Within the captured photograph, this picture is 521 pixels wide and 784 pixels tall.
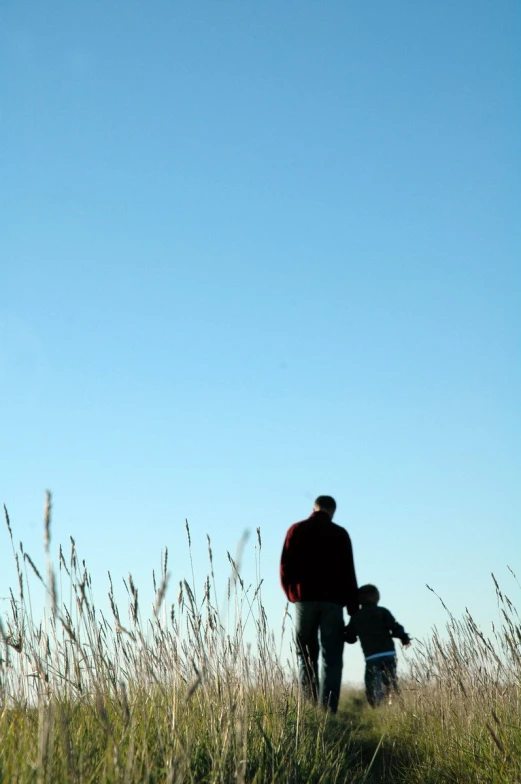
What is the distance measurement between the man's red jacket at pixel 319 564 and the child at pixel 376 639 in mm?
1344

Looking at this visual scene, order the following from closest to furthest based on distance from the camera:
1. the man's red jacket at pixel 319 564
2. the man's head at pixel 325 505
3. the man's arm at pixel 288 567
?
the man's red jacket at pixel 319 564 < the man's arm at pixel 288 567 < the man's head at pixel 325 505

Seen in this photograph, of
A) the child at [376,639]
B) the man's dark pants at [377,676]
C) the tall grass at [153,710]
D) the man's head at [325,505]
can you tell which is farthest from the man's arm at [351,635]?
the tall grass at [153,710]

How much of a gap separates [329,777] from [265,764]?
45cm

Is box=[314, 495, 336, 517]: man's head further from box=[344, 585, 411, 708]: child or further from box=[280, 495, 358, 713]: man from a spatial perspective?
box=[344, 585, 411, 708]: child

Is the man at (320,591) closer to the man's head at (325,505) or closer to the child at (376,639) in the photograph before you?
the man's head at (325,505)

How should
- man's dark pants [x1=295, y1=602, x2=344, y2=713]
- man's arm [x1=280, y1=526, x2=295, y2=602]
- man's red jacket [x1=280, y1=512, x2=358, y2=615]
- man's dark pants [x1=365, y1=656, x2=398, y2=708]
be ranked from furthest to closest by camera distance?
1. man's dark pants [x1=365, y1=656, x2=398, y2=708]
2. man's arm [x1=280, y1=526, x2=295, y2=602]
3. man's red jacket [x1=280, y1=512, x2=358, y2=615]
4. man's dark pants [x1=295, y1=602, x2=344, y2=713]

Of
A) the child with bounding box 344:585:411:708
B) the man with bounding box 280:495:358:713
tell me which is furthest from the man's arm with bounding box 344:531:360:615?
the child with bounding box 344:585:411:708

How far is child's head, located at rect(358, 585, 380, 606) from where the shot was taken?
823 cm

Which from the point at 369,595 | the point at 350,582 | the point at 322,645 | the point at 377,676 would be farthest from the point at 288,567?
the point at 377,676

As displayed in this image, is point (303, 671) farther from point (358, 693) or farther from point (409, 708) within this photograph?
point (358, 693)

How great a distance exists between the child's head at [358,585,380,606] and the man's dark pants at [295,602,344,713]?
1.63m

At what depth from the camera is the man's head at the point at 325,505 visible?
7000 mm

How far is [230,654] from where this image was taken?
379 cm

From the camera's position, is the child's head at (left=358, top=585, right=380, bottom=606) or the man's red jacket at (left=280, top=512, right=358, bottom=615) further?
the child's head at (left=358, top=585, right=380, bottom=606)
